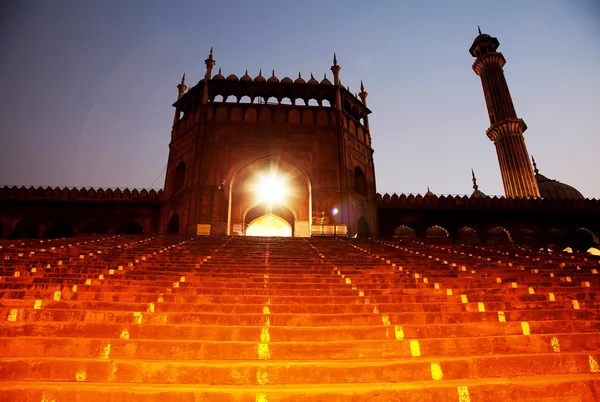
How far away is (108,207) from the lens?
17.2m

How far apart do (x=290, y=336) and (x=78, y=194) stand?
18.3m

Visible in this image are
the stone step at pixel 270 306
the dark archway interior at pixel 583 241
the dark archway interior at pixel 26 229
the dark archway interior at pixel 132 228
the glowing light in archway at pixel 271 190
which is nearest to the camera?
the stone step at pixel 270 306

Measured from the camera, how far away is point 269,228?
18.4 m

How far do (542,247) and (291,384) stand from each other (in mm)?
20787

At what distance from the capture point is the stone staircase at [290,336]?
2.54 m

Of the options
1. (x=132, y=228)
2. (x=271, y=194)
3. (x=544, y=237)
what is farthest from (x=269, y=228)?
(x=544, y=237)

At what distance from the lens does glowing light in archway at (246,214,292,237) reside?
1798 cm

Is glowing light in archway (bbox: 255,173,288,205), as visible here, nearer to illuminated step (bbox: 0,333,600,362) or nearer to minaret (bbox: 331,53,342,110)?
minaret (bbox: 331,53,342,110)

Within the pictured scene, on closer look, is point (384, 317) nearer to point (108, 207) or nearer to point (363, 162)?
point (363, 162)

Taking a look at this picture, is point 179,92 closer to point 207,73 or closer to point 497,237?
point 207,73

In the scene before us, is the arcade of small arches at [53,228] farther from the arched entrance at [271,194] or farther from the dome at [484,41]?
the dome at [484,41]

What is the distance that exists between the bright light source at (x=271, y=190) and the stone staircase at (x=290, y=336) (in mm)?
10206

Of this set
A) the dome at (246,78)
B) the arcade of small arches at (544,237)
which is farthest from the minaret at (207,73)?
the arcade of small arches at (544,237)

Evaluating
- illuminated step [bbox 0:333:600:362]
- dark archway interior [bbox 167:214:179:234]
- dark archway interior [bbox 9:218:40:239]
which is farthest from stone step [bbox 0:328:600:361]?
dark archway interior [bbox 9:218:40:239]
